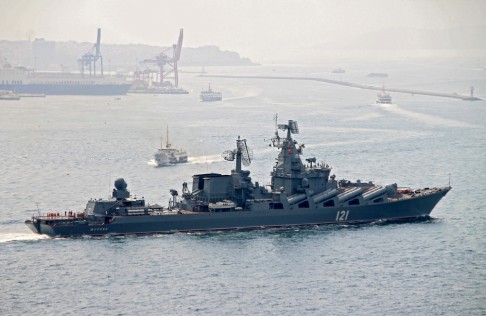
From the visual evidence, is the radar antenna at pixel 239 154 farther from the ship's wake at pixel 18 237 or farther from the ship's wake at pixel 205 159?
the ship's wake at pixel 205 159

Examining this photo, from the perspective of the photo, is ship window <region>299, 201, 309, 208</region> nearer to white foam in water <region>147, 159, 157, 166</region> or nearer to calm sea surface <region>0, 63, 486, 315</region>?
calm sea surface <region>0, 63, 486, 315</region>

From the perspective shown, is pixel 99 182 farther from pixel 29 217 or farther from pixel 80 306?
pixel 80 306

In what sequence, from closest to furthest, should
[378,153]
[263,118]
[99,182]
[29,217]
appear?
[29,217]
[99,182]
[378,153]
[263,118]

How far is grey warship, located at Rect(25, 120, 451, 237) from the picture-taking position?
7975cm

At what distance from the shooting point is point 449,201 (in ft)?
312

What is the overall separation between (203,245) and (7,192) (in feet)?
92.2

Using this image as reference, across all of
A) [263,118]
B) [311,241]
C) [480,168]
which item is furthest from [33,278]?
[263,118]

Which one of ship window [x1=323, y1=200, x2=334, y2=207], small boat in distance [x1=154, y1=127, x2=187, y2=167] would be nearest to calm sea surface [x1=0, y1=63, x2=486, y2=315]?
small boat in distance [x1=154, y1=127, x2=187, y2=167]

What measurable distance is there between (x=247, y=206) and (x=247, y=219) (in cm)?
109

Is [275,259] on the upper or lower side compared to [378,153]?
lower

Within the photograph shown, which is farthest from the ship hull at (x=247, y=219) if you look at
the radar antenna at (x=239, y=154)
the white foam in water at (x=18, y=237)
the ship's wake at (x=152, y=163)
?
the ship's wake at (x=152, y=163)

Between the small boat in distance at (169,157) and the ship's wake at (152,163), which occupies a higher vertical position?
the small boat in distance at (169,157)

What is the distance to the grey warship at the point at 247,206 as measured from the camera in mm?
79750

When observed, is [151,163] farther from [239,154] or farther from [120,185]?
[120,185]
